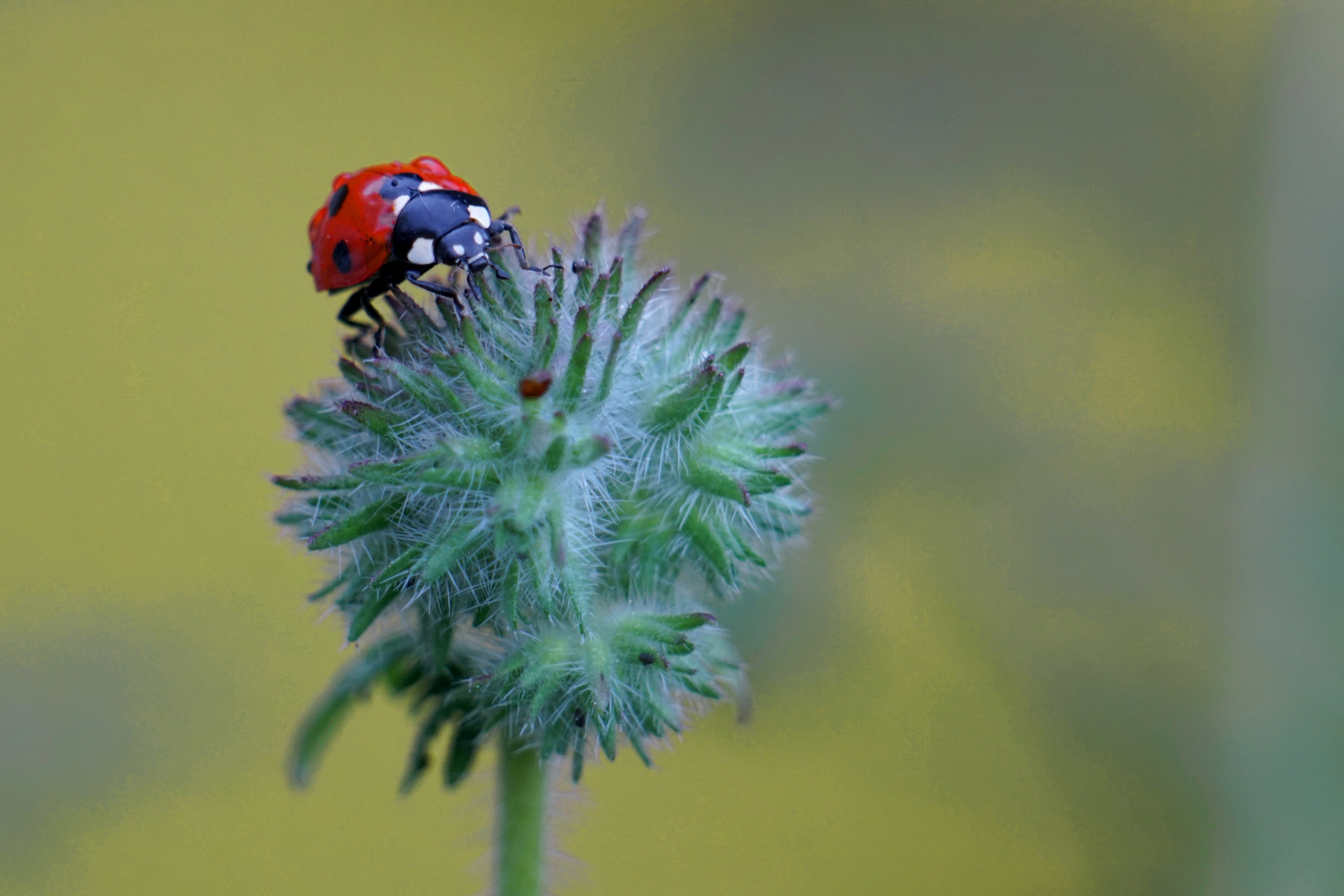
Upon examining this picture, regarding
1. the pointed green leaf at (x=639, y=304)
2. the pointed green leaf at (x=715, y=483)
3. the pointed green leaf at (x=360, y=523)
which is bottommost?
the pointed green leaf at (x=360, y=523)

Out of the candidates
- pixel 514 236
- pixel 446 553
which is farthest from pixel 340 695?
pixel 514 236

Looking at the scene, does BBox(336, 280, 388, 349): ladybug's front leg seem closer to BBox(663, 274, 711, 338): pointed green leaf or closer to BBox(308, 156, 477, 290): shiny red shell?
BBox(308, 156, 477, 290): shiny red shell

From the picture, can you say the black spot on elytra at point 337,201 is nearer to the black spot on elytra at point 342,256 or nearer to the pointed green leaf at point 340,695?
the black spot on elytra at point 342,256

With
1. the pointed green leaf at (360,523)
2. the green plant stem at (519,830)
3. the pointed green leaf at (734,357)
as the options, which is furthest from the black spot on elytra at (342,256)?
the green plant stem at (519,830)

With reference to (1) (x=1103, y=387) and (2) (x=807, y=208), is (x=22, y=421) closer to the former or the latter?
(2) (x=807, y=208)

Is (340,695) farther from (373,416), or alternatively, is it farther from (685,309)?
(685,309)

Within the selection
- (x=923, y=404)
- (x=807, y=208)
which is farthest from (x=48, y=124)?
(x=923, y=404)
